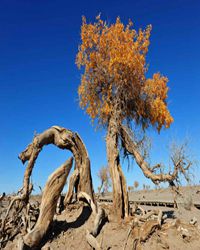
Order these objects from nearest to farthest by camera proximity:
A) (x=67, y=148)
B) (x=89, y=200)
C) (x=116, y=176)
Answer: (x=89, y=200) → (x=67, y=148) → (x=116, y=176)

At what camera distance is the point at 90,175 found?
10.8 m

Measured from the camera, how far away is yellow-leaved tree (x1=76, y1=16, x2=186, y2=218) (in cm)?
1175

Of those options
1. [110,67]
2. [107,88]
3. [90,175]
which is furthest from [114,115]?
[90,175]

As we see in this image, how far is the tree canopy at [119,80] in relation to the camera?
11.9 m

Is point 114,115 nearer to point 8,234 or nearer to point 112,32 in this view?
point 112,32

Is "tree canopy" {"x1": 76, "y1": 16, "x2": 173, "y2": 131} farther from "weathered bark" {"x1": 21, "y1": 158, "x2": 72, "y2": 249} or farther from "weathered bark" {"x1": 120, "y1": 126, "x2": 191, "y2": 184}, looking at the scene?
"weathered bark" {"x1": 21, "y1": 158, "x2": 72, "y2": 249}

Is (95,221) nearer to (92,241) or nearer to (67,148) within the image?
(92,241)

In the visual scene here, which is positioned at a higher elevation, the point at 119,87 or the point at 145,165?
the point at 119,87

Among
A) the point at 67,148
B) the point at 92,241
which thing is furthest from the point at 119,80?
the point at 92,241

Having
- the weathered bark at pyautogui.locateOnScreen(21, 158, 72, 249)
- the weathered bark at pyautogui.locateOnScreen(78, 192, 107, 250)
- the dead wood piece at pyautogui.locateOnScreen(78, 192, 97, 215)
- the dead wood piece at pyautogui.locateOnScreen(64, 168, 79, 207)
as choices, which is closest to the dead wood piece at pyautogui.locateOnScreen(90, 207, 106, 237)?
the weathered bark at pyautogui.locateOnScreen(78, 192, 107, 250)

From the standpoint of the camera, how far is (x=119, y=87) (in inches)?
470

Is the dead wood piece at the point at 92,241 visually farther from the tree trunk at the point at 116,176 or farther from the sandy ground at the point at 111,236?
the tree trunk at the point at 116,176

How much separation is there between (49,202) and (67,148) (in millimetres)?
2347

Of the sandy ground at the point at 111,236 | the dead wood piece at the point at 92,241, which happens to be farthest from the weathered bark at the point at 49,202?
the dead wood piece at the point at 92,241
